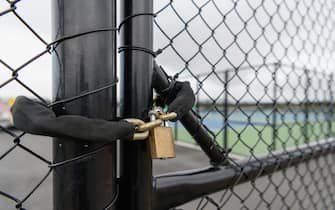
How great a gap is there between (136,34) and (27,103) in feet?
0.53

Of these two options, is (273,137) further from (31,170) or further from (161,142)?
(31,170)

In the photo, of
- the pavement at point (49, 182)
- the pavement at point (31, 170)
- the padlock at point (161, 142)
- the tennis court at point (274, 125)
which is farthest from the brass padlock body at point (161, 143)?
the pavement at point (31, 170)

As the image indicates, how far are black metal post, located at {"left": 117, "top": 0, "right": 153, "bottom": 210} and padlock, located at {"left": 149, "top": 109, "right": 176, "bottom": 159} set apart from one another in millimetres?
19

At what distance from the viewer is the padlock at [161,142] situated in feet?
1.04

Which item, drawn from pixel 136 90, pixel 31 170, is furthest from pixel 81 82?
pixel 31 170

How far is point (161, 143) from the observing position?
1.05 ft

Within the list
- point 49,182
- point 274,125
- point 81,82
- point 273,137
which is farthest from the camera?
point 274,125

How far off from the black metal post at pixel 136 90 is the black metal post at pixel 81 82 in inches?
1.7

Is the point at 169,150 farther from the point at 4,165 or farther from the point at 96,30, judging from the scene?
the point at 4,165

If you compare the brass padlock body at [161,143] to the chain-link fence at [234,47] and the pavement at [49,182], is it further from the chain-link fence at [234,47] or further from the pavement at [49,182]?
the pavement at [49,182]

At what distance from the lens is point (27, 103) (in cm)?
24

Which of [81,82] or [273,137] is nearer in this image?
[81,82]

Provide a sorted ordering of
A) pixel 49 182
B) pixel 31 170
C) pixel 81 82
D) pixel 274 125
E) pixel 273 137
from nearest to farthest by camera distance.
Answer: pixel 81 82 < pixel 273 137 < pixel 49 182 < pixel 274 125 < pixel 31 170

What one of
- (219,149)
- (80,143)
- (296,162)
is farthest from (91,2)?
(296,162)
